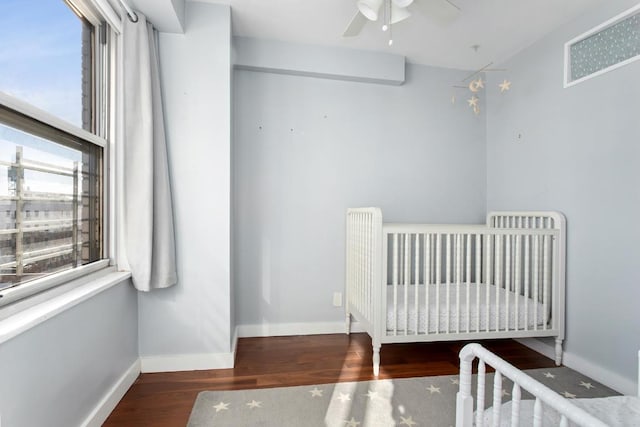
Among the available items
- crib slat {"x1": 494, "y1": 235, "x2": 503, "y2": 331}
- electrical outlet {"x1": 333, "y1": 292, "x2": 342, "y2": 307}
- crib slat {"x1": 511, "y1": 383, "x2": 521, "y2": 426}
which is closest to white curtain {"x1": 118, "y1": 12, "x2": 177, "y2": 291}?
electrical outlet {"x1": 333, "y1": 292, "x2": 342, "y2": 307}

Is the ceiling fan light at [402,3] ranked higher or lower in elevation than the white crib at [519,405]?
higher

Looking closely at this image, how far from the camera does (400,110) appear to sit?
113 inches

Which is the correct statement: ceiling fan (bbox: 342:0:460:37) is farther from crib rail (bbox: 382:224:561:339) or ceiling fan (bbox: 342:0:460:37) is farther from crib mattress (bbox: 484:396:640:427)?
crib mattress (bbox: 484:396:640:427)

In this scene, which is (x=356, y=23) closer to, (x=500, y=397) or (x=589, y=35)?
(x=589, y=35)

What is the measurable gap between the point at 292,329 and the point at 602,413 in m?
2.06

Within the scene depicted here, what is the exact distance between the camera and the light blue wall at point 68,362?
1.02m

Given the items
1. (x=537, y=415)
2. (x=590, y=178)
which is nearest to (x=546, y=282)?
(x=590, y=178)

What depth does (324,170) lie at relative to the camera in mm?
2742

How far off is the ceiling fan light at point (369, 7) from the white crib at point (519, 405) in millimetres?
1588

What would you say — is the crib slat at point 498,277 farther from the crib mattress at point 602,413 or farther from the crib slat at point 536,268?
the crib mattress at point 602,413

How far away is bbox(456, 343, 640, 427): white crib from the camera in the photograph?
2.55ft

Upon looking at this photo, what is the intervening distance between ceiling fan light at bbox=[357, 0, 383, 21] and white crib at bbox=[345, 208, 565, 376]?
3.52 ft

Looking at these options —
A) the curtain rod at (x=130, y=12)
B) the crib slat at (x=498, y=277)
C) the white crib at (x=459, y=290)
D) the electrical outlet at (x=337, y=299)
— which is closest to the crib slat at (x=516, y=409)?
the white crib at (x=459, y=290)

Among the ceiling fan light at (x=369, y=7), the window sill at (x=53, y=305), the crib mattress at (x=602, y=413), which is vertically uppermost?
the ceiling fan light at (x=369, y=7)
